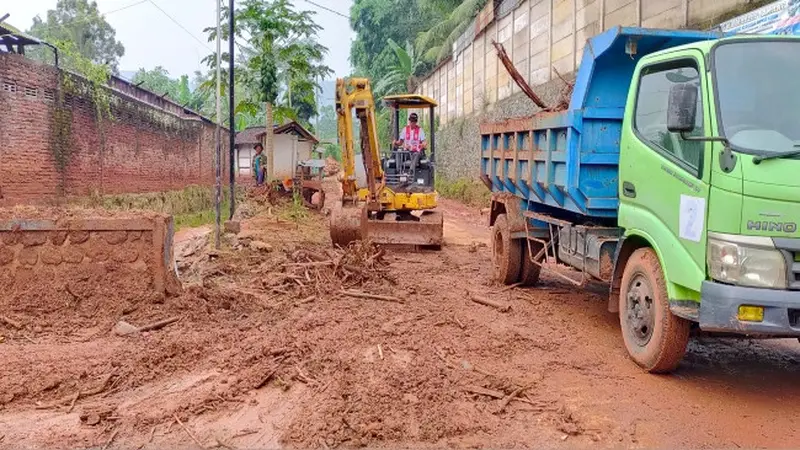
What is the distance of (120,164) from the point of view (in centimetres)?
1755

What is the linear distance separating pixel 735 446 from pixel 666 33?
354 centimetres

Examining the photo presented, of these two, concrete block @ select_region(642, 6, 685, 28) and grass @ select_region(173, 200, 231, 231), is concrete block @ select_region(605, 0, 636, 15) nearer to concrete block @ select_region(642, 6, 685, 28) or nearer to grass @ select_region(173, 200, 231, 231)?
concrete block @ select_region(642, 6, 685, 28)

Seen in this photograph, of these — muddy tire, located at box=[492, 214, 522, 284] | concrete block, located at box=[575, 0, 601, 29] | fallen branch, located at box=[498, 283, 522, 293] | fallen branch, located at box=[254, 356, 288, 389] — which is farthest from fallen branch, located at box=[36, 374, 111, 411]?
concrete block, located at box=[575, 0, 601, 29]

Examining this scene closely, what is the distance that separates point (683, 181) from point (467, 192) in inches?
780

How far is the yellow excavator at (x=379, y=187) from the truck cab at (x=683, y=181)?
14.6ft

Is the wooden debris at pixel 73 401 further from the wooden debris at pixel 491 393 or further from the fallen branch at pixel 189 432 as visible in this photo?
the wooden debris at pixel 491 393

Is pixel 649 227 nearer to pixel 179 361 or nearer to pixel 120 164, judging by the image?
pixel 179 361

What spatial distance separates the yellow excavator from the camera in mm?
10648

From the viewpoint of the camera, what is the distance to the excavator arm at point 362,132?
1093cm

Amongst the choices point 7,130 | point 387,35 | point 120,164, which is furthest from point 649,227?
point 387,35

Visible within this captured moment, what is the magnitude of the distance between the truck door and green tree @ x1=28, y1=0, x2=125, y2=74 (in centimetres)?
4325

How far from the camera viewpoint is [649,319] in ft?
16.6

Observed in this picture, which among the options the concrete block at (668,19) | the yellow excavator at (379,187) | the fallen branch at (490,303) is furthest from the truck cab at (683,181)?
the concrete block at (668,19)

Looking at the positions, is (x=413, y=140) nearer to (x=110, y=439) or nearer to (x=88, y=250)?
(x=88, y=250)
